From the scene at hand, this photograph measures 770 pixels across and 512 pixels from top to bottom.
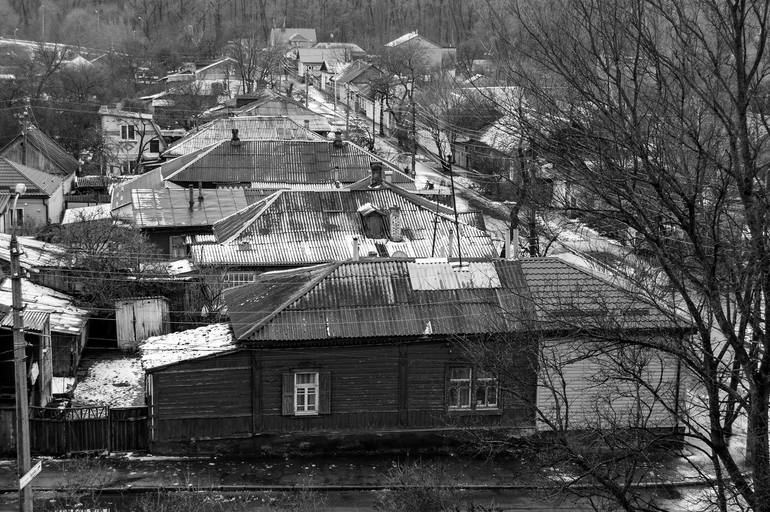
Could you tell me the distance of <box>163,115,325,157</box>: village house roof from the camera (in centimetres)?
3634

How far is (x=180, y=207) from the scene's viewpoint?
25.7 metres

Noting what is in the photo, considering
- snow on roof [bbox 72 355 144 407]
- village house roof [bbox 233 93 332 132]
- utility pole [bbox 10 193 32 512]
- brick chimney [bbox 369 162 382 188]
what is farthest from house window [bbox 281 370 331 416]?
village house roof [bbox 233 93 332 132]

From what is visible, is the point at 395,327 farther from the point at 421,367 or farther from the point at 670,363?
the point at 670,363

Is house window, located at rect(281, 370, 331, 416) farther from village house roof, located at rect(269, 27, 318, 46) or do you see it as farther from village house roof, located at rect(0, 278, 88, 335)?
village house roof, located at rect(269, 27, 318, 46)

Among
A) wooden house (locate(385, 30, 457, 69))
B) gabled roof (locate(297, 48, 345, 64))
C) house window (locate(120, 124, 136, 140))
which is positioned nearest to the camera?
house window (locate(120, 124, 136, 140))

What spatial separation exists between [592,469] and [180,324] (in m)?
15.2

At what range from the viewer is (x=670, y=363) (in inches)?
573

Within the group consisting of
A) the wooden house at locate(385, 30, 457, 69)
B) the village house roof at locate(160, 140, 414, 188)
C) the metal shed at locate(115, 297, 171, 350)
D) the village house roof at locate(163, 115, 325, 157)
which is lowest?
the metal shed at locate(115, 297, 171, 350)

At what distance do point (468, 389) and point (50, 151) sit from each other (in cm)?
2662

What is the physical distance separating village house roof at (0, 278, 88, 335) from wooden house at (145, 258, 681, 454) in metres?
4.06

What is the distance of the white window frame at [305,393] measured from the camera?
14.6 metres

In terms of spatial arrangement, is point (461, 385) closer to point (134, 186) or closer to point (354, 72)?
point (134, 186)

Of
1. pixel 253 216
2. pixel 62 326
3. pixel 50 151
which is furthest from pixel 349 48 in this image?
pixel 62 326

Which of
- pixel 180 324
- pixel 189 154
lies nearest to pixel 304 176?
pixel 189 154
